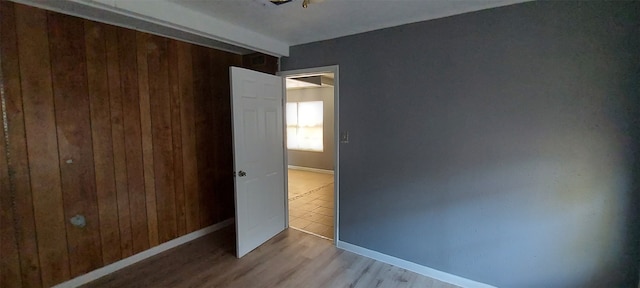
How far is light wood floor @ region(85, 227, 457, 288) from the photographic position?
2.45 metres

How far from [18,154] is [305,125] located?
18.5 feet

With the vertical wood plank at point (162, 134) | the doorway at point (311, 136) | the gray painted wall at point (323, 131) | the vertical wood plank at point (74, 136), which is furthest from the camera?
the gray painted wall at point (323, 131)

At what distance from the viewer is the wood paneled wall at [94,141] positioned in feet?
6.66

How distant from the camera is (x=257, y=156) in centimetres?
305

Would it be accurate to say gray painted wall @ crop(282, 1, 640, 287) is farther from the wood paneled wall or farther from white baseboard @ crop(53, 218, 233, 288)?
white baseboard @ crop(53, 218, 233, 288)

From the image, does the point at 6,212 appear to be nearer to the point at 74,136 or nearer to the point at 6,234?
the point at 6,234

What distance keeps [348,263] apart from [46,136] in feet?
9.02

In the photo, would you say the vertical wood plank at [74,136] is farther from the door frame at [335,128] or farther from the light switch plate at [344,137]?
the light switch plate at [344,137]

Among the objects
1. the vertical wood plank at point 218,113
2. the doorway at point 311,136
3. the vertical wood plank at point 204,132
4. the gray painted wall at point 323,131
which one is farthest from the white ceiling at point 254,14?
the gray painted wall at point 323,131

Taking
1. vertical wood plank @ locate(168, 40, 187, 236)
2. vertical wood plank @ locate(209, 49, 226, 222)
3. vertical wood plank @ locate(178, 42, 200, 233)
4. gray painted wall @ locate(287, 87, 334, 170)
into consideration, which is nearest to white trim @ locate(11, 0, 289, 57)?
vertical wood plank @ locate(168, 40, 187, 236)

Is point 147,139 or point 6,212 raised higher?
point 147,139

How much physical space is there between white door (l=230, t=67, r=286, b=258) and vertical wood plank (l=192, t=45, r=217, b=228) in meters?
0.71

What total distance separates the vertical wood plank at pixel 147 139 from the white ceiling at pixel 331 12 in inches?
32.5

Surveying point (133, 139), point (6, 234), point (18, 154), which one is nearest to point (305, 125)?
point (133, 139)
